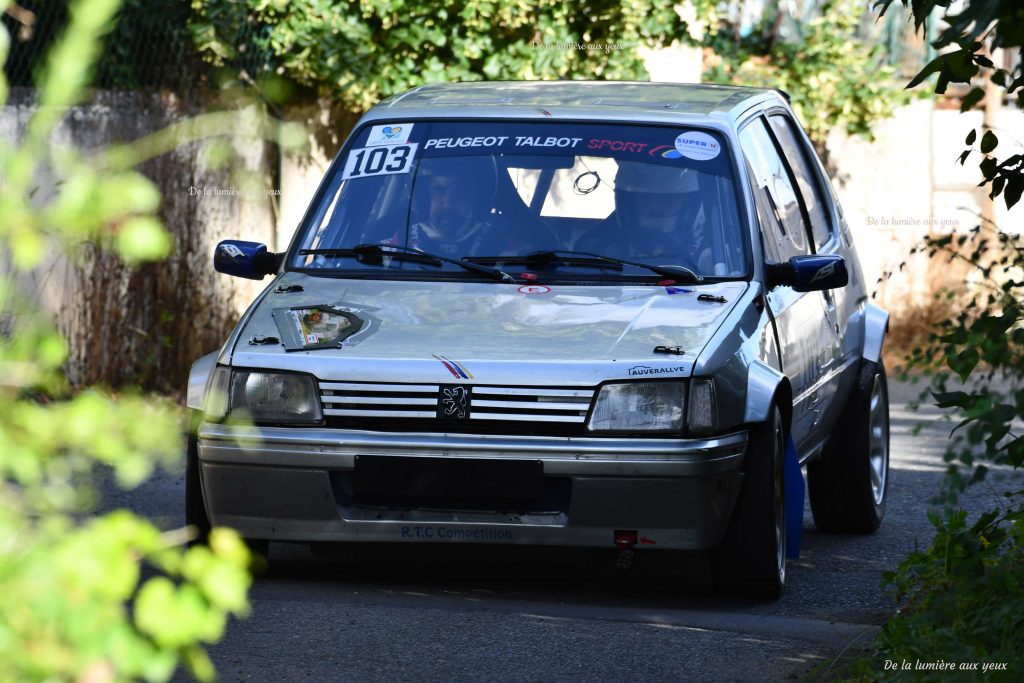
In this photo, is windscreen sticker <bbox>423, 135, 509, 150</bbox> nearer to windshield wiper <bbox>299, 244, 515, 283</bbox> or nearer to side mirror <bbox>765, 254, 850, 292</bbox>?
windshield wiper <bbox>299, 244, 515, 283</bbox>

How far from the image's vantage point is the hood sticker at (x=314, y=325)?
5.56 m

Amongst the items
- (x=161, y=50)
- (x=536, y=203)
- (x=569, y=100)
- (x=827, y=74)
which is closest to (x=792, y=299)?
(x=536, y=203)

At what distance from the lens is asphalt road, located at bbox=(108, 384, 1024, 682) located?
4.73 m

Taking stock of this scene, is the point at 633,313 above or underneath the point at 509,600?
above

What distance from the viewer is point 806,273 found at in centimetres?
621

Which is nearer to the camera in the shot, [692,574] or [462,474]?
[462,474]

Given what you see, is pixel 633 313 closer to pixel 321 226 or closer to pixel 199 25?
pixel 321 226

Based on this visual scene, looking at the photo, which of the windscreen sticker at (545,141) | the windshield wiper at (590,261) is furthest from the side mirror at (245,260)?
the windscreen sticker at (545,141)

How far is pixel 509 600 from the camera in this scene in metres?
5.64

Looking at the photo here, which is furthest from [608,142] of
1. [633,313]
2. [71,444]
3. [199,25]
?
[199,25]

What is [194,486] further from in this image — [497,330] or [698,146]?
[698,146]

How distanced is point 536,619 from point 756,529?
793mm

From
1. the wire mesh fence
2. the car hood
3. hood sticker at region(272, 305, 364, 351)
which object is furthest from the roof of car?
the wire mesh fence

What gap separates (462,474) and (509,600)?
0.56 m
